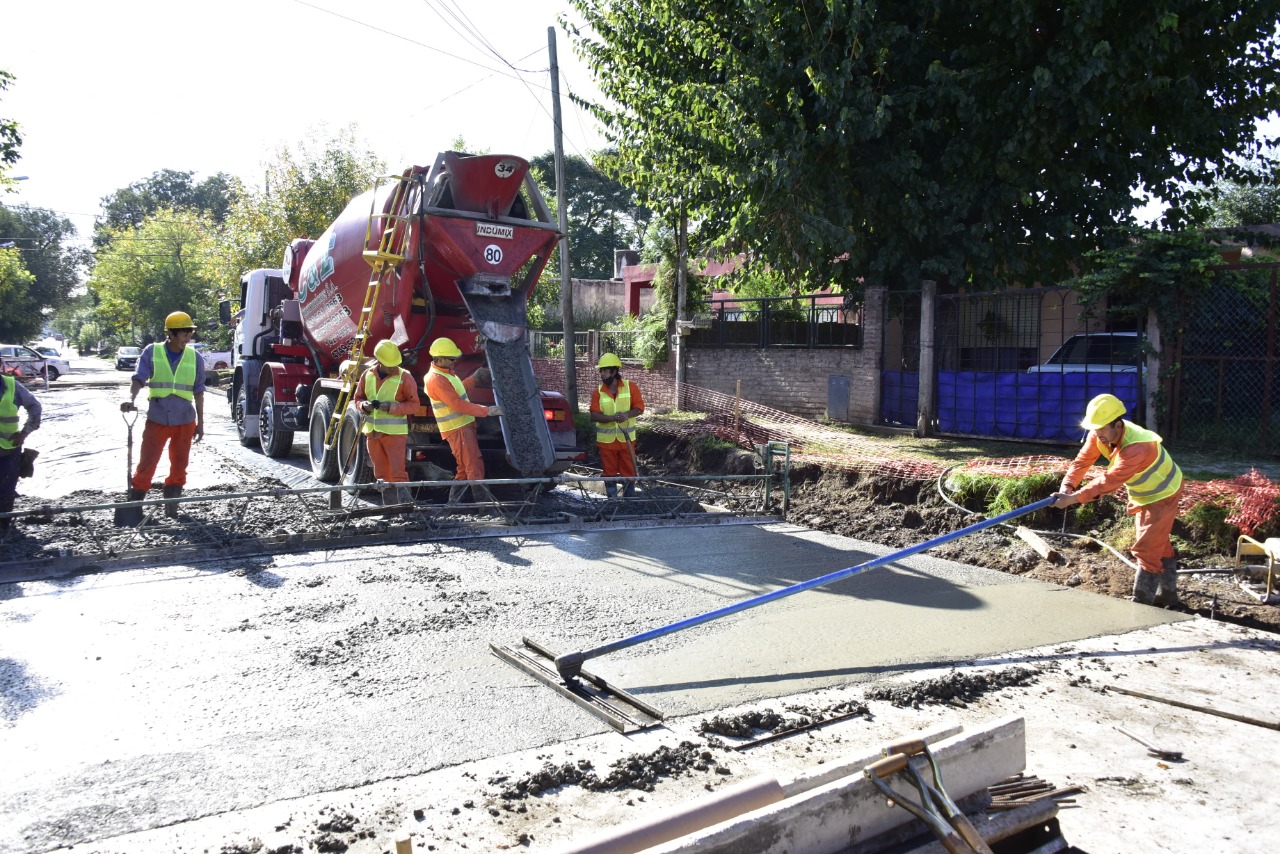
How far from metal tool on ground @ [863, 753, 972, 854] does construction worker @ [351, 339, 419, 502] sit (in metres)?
6.61

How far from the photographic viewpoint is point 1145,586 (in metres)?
6.36

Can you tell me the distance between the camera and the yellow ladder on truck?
963 centimetres

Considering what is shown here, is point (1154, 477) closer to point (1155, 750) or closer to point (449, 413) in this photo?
point (1155, 750)

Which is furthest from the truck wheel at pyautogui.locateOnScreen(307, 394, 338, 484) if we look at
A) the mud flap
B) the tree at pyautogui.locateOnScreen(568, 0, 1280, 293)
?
the tree at pyautogui.locateOnScreen(568, 0, 1280, 293)

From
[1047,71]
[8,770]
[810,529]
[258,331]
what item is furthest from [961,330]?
[8,770]

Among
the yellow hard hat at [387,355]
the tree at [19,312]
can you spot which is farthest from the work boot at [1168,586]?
the tree at [19,312]

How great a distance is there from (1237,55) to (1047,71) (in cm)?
385

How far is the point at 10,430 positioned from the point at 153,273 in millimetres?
52617

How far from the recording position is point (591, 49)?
652 inches

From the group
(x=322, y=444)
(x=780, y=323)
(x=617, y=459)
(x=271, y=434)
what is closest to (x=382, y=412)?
(x=322, y=444)

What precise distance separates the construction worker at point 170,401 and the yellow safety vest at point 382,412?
1.53 metres

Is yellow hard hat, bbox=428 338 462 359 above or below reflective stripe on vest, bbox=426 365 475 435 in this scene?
above

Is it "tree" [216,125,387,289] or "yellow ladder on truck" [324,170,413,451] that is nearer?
"yellow ladder on truck" [324,170,413,451]

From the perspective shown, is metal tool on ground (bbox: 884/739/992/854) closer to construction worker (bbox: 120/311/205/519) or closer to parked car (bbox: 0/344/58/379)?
construction worker (bbox: 120/311/205/519)
